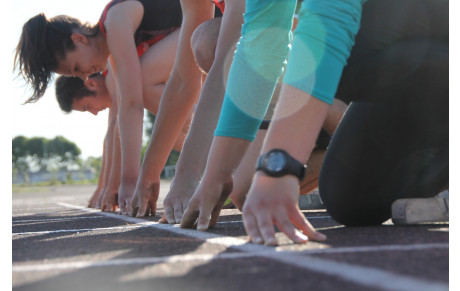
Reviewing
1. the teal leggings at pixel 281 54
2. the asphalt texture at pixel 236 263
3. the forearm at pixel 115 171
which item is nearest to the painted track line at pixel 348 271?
the asphalt texture at pixel 236 263

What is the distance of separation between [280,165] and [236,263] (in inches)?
13.5

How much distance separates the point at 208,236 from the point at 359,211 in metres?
0.80

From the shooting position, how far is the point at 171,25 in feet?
15.8

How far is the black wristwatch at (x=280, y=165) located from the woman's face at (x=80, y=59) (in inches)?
121

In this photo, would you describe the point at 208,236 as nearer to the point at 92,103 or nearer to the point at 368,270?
the point at 368,270

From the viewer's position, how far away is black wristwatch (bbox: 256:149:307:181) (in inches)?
60.7

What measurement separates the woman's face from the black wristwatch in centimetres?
307

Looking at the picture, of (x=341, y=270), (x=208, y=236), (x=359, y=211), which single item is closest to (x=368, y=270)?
(x=341, y=270)

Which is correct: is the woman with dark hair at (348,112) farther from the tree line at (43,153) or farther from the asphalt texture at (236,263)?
the tree line at (43,153)

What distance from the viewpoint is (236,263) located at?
1.35m

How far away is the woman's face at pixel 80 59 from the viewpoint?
4238 mm

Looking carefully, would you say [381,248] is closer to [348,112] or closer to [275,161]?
[275,161]

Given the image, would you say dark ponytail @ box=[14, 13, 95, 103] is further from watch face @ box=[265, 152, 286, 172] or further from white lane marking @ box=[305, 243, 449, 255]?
white lane marking @ box=[305, 243, 449, 255]

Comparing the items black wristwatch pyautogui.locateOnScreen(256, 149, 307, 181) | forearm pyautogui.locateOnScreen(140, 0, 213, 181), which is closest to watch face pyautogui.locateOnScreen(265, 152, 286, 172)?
black wristwatch pyautogui.locateOnScreen(256, 149, 307, 181)
